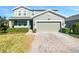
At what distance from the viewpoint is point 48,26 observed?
1490 cm

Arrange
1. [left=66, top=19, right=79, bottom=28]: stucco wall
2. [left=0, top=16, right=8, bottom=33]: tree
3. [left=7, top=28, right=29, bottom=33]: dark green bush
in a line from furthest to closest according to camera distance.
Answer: [left=66, top=19, right=79, bottom=28]: stucco wall → [left=7, top=28, right=29, bottom=33]: dark green bush → [left=0, top=16, right=8, bottom=33]: tree

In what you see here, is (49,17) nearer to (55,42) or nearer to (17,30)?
(55,42)

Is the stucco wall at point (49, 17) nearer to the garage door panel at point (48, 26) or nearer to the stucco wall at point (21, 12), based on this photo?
the garage door panel at point (48, 26)

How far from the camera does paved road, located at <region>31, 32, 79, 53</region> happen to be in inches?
441

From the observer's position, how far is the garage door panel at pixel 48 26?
14.6 meters

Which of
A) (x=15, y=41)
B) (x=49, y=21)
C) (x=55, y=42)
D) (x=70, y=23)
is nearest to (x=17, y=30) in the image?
(x=15, y=41)

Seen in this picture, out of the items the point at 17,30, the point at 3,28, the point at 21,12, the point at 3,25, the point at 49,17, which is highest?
the point at 21,12

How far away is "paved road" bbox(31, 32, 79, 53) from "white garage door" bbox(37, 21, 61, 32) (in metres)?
0.47

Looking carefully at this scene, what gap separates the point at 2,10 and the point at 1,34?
5.32 ft

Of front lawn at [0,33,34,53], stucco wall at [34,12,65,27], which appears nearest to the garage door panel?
stucco wall at [34,12,65,27]

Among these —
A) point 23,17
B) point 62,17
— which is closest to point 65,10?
point 62,17

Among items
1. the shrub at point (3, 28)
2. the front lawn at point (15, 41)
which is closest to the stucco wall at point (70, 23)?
the front lawn at point (15, 41)

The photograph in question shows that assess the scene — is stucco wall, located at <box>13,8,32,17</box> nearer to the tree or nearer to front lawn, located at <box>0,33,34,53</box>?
the tree

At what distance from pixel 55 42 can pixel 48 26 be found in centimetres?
243
